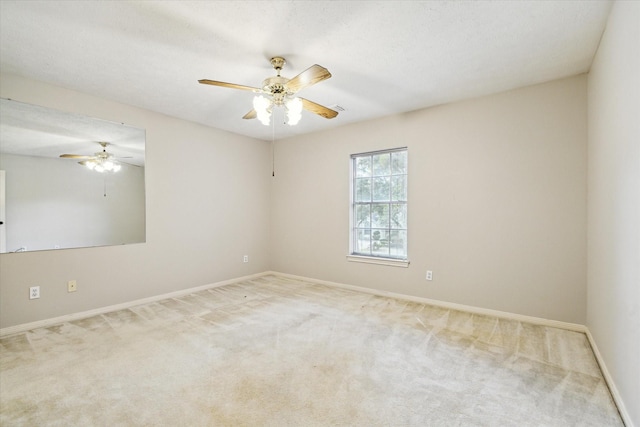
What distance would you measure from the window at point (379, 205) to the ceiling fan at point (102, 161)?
3.13 m

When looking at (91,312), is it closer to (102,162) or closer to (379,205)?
(102,162)

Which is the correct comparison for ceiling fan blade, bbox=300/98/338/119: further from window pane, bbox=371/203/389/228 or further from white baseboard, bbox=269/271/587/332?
white baseboard, bbox=269/271/587/332

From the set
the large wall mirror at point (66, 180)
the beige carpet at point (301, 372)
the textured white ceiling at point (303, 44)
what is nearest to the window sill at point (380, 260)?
the beige carpet at point (301, 372)

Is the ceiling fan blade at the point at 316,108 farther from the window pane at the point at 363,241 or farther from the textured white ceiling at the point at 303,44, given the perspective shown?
the window pane at the point at 363,241

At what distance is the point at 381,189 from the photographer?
4.17 m

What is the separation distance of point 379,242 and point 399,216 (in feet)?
1.64

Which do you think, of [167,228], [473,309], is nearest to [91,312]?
[167,228]

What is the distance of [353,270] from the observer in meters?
4.31

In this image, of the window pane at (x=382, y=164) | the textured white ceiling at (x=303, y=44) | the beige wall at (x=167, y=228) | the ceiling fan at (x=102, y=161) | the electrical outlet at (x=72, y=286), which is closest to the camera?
the textured white ceiling at (x=303, y=44)

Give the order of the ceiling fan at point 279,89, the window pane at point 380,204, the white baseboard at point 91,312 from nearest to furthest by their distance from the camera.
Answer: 1. the ceiling fan at point 279,89
2. the white baseboard at point 91,312
3. the window pane at point 380,204

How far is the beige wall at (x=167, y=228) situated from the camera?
2906 mm

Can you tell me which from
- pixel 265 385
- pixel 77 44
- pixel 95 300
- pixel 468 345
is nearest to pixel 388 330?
pixel 468 345

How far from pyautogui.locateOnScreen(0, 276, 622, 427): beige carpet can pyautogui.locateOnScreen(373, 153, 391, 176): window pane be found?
197 cm

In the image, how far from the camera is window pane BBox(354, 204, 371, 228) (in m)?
4.29
